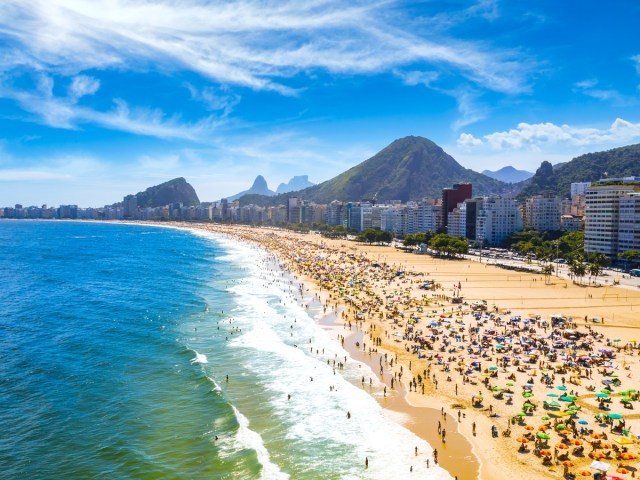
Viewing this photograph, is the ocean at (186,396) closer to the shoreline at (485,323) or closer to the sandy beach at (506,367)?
the shoreline at (485,323)

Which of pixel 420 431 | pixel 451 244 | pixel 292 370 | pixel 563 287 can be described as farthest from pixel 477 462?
pixel 451 244

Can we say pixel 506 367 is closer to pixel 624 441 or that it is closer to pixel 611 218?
pixel 624 441

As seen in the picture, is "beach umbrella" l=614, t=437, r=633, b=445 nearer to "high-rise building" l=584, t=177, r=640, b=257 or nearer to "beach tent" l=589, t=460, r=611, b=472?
"beach tent" l=589, t=460, r=611, b=472

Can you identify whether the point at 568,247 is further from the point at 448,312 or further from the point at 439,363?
the point at 439,363

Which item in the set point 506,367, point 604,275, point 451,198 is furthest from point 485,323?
point 451,198

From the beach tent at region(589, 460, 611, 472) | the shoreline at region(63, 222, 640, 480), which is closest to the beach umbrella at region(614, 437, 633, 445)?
the shoreline at region(63, 222, 640, 480)

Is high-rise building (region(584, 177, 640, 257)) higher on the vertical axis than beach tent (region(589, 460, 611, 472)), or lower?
higher
